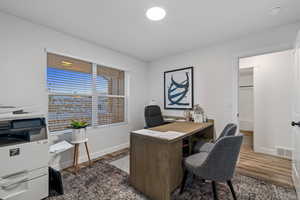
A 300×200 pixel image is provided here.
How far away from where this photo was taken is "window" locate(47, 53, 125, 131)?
2391 mm

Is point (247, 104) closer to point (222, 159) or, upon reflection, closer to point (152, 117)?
point (152, 117)

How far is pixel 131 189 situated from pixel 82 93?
1966 millimetres

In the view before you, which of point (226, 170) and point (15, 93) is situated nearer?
point (226, 170)

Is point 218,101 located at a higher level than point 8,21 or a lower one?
lower

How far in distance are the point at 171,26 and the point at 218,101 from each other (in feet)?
5.76

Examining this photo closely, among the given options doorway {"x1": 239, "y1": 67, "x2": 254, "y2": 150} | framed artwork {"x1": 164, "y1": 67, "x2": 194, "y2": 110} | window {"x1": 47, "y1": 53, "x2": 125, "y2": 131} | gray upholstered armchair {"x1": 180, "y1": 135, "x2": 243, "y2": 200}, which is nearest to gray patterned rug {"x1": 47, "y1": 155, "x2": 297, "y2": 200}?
gray upholstered armchair {"x1": 180, "y1": 135, "x2": 243, "y2": 200}

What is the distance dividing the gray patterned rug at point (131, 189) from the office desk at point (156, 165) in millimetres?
176

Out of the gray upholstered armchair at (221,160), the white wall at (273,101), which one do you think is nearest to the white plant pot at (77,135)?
the gray upholstered armchair at (221,160)

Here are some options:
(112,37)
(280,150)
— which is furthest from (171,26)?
(280,150)

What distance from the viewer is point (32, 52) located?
6.82 feet

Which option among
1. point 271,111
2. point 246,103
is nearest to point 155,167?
point 271,111

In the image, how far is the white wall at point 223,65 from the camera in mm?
2262

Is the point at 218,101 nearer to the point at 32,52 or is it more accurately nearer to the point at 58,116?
the point at 58,116

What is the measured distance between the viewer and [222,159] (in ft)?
4.42
